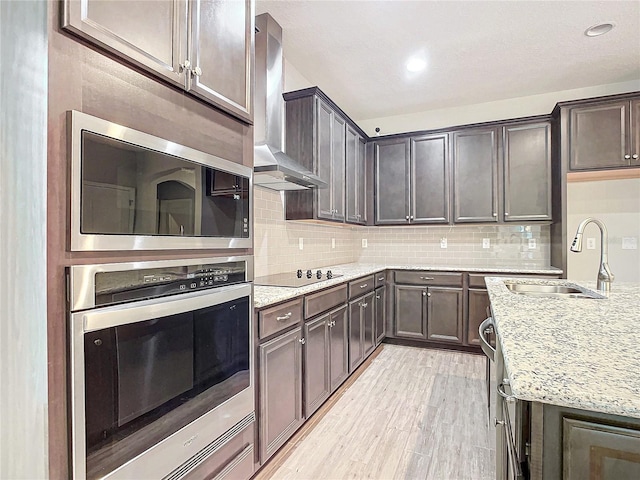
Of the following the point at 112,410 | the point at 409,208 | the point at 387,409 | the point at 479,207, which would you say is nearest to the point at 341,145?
the point at 409,208

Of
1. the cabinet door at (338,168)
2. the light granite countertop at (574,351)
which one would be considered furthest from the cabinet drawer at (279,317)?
the cabinet door at (338,168)

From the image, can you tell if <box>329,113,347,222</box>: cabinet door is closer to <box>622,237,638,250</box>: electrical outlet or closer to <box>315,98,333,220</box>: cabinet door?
<box>315,98,333,220</box>: cabinet door

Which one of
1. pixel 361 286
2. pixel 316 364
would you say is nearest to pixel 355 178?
pixel 361 286

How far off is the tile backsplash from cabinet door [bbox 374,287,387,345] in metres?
0.68

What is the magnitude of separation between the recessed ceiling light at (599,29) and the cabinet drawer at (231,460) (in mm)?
3609

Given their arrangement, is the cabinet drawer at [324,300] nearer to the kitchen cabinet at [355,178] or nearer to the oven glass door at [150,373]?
the oven glass door at [150,373]

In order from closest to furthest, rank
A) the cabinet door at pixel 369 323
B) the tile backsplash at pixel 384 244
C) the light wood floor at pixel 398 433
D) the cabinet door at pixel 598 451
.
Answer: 1. the cabinet door at pixel 598 451
2. the light wood floor at pixel 398 433
3. the tile backsplash at pixel 384 244
4. the cabinet door at pixel 369 323

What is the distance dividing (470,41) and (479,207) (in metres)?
1.80

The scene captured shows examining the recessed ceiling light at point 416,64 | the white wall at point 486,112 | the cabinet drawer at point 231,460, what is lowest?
the cabinet drawer at point 231,460

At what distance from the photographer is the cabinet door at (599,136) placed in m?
3.30

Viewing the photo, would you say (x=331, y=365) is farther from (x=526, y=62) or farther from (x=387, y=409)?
(x=526, y=62)

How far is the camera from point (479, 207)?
13.1ft

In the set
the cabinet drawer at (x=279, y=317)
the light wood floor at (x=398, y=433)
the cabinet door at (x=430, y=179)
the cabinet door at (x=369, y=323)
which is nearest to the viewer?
the cabinet drawer at (x=279, y=317)

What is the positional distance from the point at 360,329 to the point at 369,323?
28 centimetres
